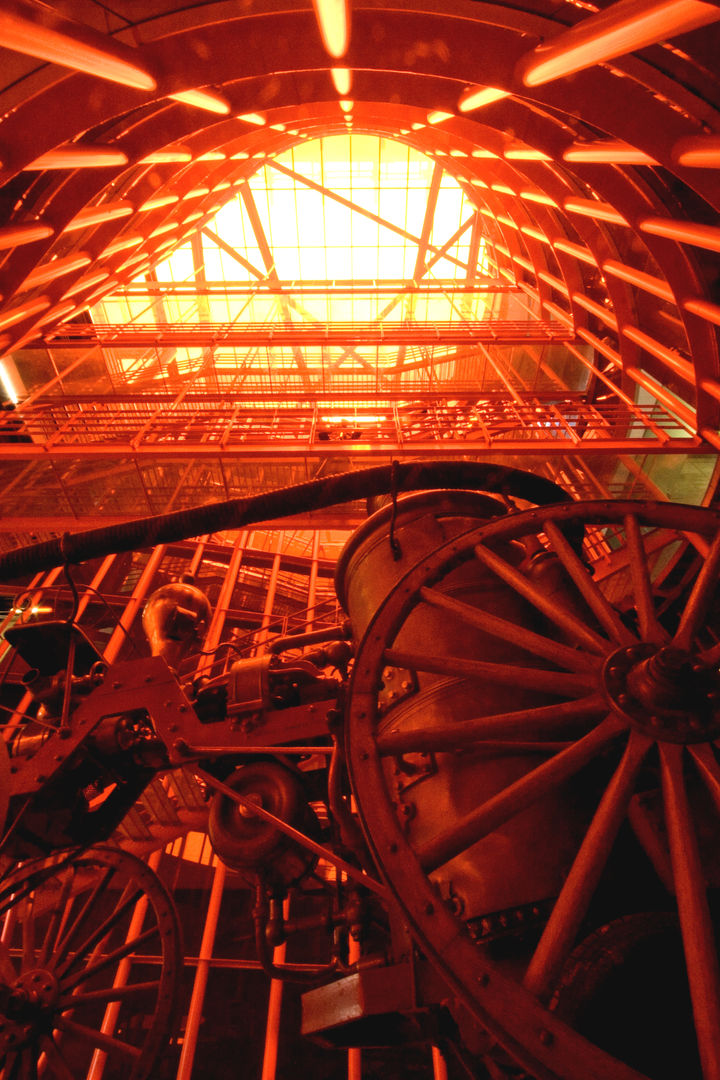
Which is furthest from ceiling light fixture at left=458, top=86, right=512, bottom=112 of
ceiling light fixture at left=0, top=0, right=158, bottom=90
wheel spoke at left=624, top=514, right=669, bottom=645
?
wheel spoke at left=624, top=514, right=669, bottom=645

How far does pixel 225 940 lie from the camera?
8664 mm

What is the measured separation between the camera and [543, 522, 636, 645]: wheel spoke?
279 centimetres

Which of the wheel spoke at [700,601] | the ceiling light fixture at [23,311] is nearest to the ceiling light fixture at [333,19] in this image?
the wheel spoke at [700,601]

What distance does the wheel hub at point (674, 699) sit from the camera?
2289mm

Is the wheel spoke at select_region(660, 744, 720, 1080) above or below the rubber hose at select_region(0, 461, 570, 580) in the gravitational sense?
below

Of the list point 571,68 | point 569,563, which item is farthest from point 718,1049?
point 571,68

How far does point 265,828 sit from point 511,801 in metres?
1.84

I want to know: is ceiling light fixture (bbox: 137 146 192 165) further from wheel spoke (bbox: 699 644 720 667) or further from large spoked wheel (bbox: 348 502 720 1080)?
wheel spoke (bbox: 699 644 720 667)

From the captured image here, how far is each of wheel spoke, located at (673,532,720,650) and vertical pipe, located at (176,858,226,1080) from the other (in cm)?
493

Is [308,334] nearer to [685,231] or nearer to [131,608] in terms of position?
[131,608]

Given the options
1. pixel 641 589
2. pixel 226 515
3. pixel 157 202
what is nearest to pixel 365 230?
→ pixel 157 202

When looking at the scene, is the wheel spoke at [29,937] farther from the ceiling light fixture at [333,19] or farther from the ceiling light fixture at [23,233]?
the ceiling light fixture at [23,233]

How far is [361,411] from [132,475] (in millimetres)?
5392

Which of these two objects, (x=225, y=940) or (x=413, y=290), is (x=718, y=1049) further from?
(x=413, y=290)
